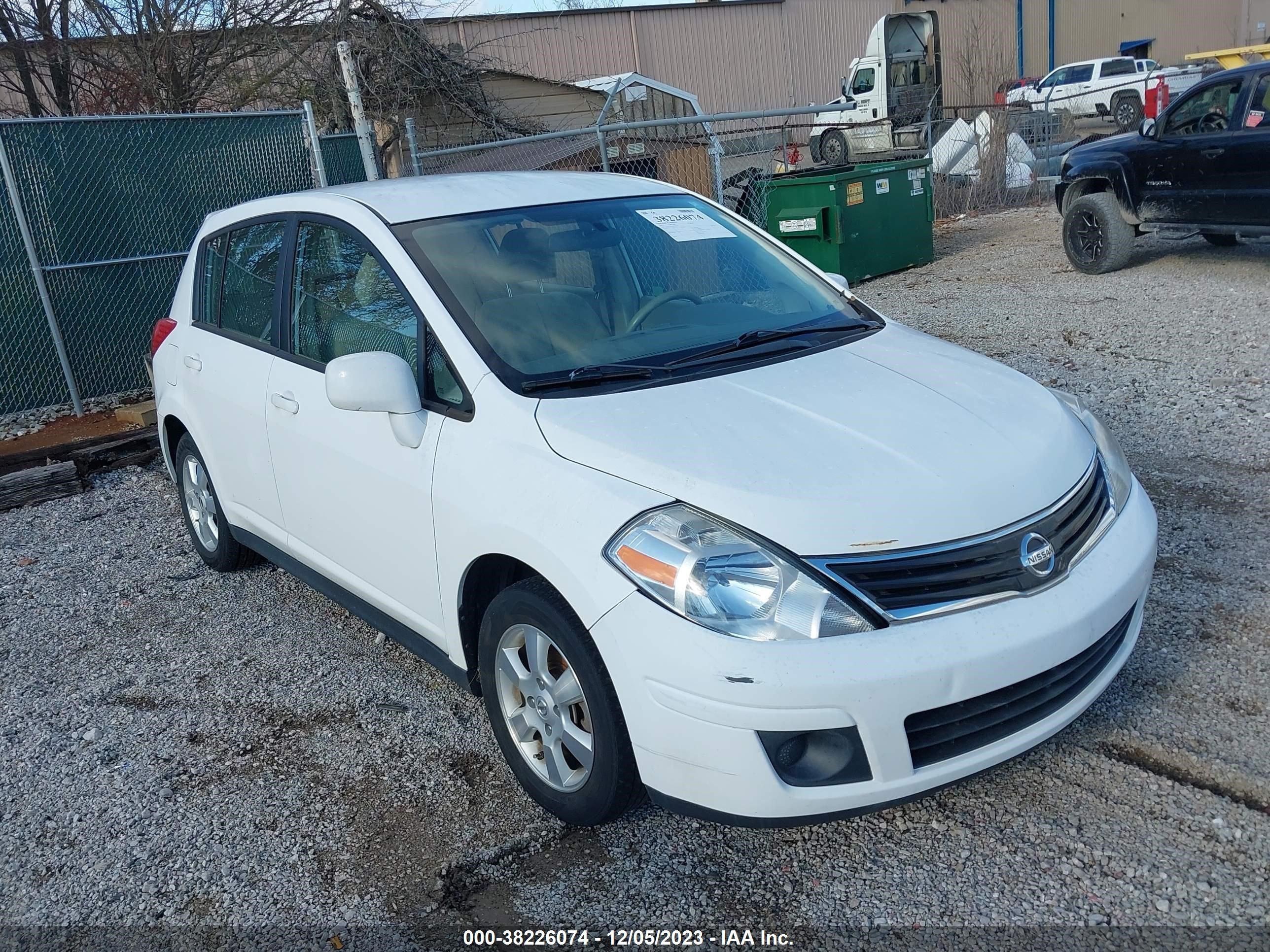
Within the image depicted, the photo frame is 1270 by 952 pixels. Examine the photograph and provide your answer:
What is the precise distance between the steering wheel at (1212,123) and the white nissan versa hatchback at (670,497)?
716cm

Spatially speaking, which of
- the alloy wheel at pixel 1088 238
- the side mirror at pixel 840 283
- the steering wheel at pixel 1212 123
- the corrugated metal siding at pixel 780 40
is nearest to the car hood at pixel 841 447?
the side mirror at pixel 840 283

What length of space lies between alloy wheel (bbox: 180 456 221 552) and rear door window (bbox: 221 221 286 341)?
786 mm

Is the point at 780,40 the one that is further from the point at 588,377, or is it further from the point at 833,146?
the point at 588,377

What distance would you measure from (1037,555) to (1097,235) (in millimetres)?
8887

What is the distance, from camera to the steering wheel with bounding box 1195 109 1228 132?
9.21 metres

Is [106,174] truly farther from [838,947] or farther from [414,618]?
[838,947]

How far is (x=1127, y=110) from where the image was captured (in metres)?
26.9

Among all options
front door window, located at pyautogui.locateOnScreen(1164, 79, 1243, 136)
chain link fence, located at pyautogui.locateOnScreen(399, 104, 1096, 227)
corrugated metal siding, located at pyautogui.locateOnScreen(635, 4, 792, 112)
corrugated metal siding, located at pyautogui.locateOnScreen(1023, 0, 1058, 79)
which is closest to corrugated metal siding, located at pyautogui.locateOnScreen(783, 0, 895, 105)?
corrugated metal siding, located at pyautogui.locateOnScreen(635, 4, 792, 112)

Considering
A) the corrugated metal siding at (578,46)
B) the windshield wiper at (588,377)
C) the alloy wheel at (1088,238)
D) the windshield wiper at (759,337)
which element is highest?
the corrugated metal siding at (578,46)

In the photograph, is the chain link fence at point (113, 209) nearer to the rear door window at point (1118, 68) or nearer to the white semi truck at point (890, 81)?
the white semi truck at point (890, 81)

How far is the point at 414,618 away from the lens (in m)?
3.33

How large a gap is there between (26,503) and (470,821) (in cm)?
470

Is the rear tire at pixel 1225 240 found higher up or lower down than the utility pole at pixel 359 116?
lower down

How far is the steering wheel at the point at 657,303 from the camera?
3432mm
